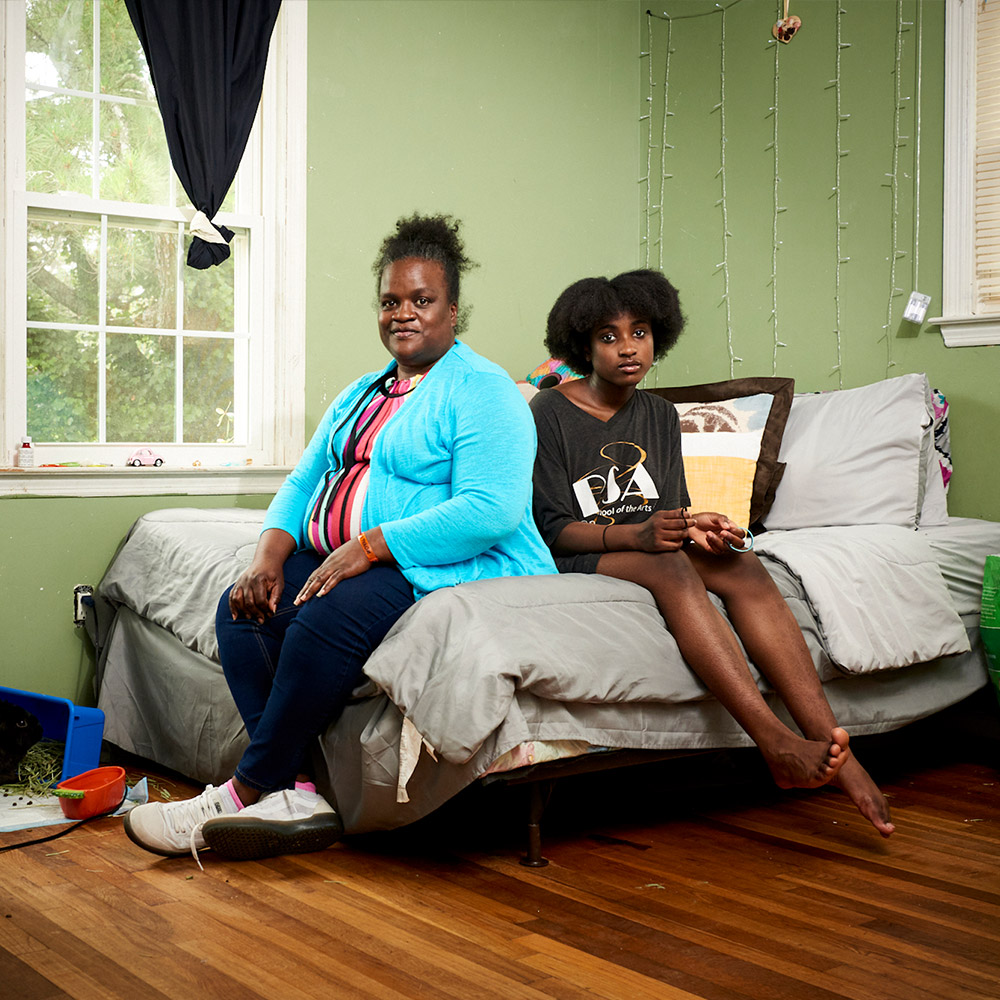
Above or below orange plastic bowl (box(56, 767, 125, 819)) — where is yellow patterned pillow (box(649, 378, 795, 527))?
above

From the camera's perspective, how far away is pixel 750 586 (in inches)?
87.8

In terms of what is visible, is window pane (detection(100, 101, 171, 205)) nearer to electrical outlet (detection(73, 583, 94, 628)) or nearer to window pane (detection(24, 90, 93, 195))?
window pane (detection(24, 90, 93, 195))

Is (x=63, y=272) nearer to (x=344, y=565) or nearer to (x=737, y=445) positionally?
(x=344, y=565)

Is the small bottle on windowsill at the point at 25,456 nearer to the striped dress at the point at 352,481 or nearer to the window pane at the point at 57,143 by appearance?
the window pane at the point at 57,143

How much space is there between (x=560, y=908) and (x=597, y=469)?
1006 mm

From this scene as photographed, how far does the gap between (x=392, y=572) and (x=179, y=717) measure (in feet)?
2.75

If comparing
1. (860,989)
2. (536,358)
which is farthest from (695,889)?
(536,358)

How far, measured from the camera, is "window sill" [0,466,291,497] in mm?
3049

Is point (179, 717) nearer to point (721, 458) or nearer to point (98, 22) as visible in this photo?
point (721, 458)

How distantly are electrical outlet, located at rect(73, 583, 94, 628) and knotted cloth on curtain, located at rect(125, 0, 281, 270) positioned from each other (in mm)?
1009

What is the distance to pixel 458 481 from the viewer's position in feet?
7.00

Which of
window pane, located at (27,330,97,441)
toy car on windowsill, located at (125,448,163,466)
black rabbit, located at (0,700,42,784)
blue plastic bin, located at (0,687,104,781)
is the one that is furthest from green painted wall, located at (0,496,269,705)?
black rabbit, located at (0,700,42,784)

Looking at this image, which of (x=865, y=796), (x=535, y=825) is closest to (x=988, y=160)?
(x=865, y=796)

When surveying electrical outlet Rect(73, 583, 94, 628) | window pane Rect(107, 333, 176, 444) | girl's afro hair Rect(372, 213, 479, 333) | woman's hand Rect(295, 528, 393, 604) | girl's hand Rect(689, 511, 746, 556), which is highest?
girl's afro hair Rect(372, 213, 479, 333)
